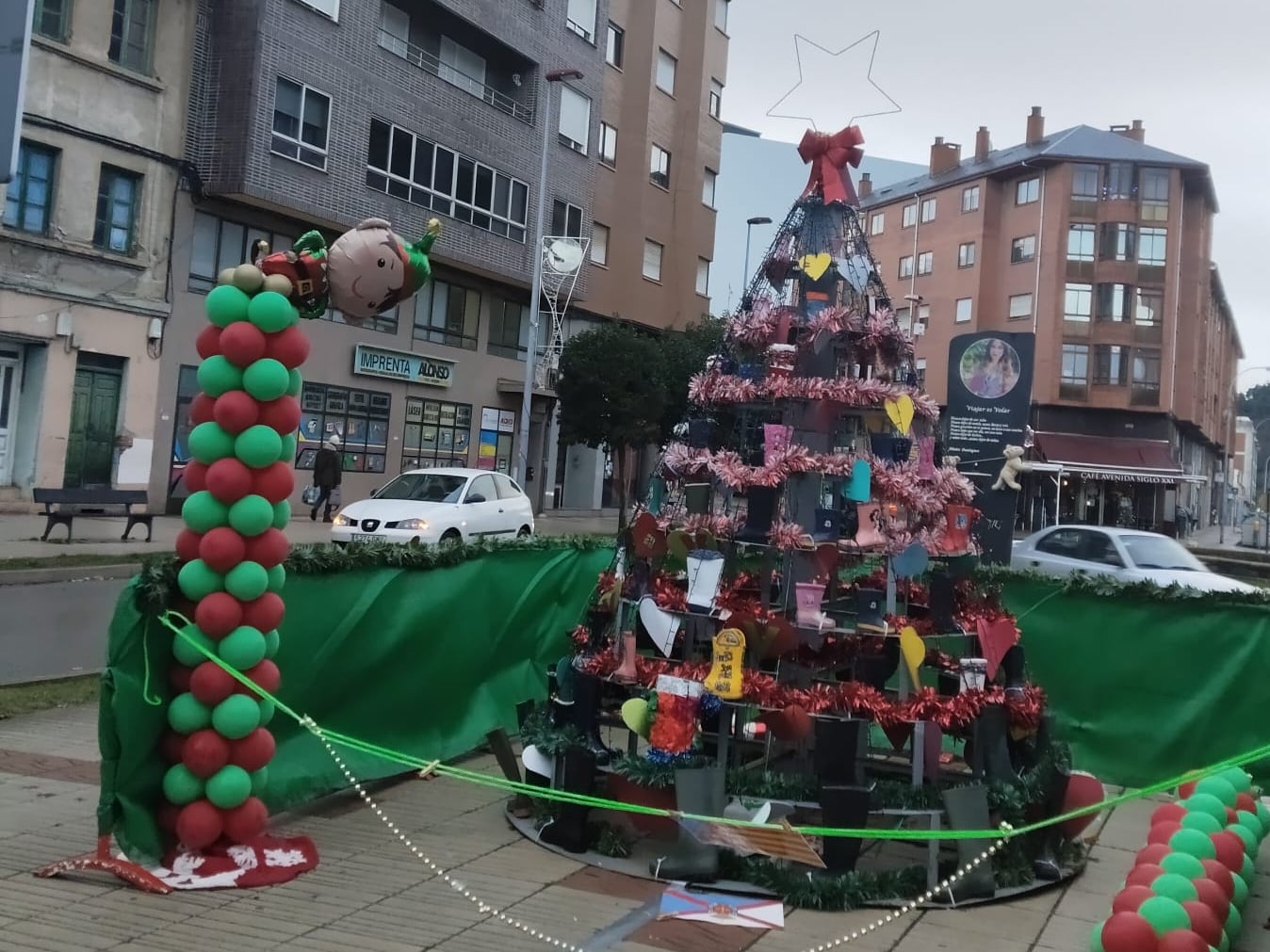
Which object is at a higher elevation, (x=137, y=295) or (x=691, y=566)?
(x=137, y=295)

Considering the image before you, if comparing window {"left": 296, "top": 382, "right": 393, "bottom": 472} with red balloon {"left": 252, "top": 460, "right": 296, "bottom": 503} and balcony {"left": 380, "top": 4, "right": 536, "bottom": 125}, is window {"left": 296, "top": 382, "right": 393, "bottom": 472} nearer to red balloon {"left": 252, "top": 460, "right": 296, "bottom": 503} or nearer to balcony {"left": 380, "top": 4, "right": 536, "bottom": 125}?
balcony {"left": 380, "top": 4, "right": 536, "bottom": 125}

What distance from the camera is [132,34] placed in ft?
72.1

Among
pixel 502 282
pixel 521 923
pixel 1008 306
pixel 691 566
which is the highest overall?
pixel 1008 306

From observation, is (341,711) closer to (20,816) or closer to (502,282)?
(20,816)

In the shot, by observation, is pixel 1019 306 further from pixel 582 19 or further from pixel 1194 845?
pixel 1194 845

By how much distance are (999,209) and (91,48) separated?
141 feet

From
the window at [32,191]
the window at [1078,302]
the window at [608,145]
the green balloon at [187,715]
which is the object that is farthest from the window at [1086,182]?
the green balloon at [187,715]

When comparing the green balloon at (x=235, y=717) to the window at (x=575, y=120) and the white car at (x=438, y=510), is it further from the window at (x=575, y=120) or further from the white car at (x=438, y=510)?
the window at (x=575, y=120)

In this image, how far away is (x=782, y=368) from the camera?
21.5 ft

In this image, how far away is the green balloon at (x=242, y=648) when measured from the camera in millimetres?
5523

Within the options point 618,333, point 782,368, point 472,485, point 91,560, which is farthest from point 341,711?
point 618,333

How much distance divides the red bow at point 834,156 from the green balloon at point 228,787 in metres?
4.54

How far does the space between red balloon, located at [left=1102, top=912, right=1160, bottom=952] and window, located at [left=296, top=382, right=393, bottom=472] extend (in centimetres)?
2238

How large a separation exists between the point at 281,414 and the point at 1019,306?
51.2 meters
